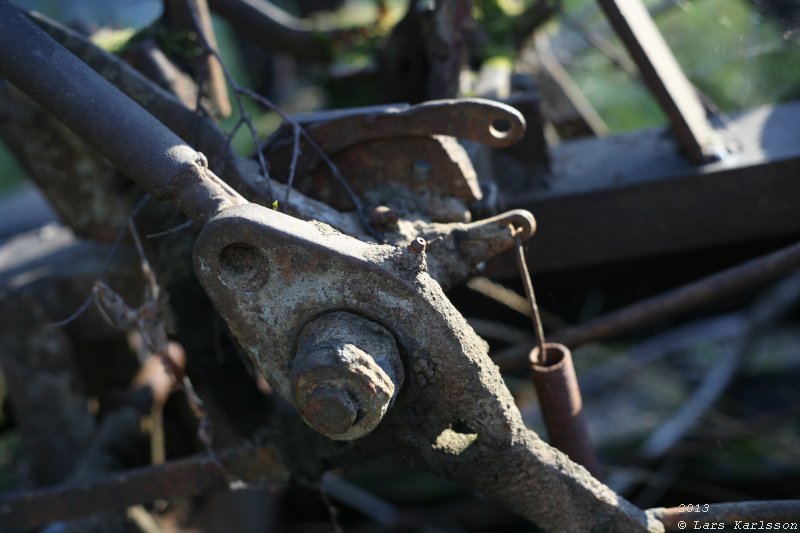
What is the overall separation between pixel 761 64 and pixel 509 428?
5.50m

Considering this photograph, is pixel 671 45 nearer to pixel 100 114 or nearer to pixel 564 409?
pixel 564 409

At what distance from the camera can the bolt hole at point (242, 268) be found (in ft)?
4.93

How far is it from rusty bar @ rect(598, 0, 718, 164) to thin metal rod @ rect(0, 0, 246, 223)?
150 centimetres

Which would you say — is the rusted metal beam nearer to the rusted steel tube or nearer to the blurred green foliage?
the rusted steel tube

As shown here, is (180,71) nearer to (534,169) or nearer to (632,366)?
(534,169)

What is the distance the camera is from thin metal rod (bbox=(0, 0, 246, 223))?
1610 millimetres

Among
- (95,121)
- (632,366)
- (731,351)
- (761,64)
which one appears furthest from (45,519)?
(761,64)

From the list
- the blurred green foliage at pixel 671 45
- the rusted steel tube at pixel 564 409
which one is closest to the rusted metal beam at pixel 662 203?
the rusted steel tube at pixel 564 409

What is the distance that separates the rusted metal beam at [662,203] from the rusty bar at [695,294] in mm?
227

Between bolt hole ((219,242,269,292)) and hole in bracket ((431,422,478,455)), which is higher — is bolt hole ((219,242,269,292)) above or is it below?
below

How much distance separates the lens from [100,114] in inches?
64.2

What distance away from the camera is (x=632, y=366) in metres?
4.91

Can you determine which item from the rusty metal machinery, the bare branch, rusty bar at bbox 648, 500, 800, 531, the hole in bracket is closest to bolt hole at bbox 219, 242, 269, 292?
the rusty metal machinery

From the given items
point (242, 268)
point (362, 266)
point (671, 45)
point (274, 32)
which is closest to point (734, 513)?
point (362, 266)
